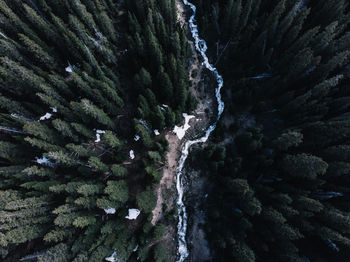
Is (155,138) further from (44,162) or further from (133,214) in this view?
(44,162)

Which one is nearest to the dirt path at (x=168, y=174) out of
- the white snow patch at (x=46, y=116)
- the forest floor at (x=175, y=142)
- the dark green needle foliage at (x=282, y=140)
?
the forest floor at (x=175, y=142)

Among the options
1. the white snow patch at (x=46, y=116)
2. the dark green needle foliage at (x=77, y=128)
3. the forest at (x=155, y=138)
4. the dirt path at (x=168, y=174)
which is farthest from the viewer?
the dirt path at (x=168, y=174)

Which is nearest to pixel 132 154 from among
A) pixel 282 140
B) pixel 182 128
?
pixel 182 128

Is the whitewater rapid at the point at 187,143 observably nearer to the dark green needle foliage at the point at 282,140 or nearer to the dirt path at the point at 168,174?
the dirt path at the point at 168,174

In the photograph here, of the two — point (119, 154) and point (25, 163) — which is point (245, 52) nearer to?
point (119, 154)

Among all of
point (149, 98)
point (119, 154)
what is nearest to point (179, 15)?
point (149, 98)
